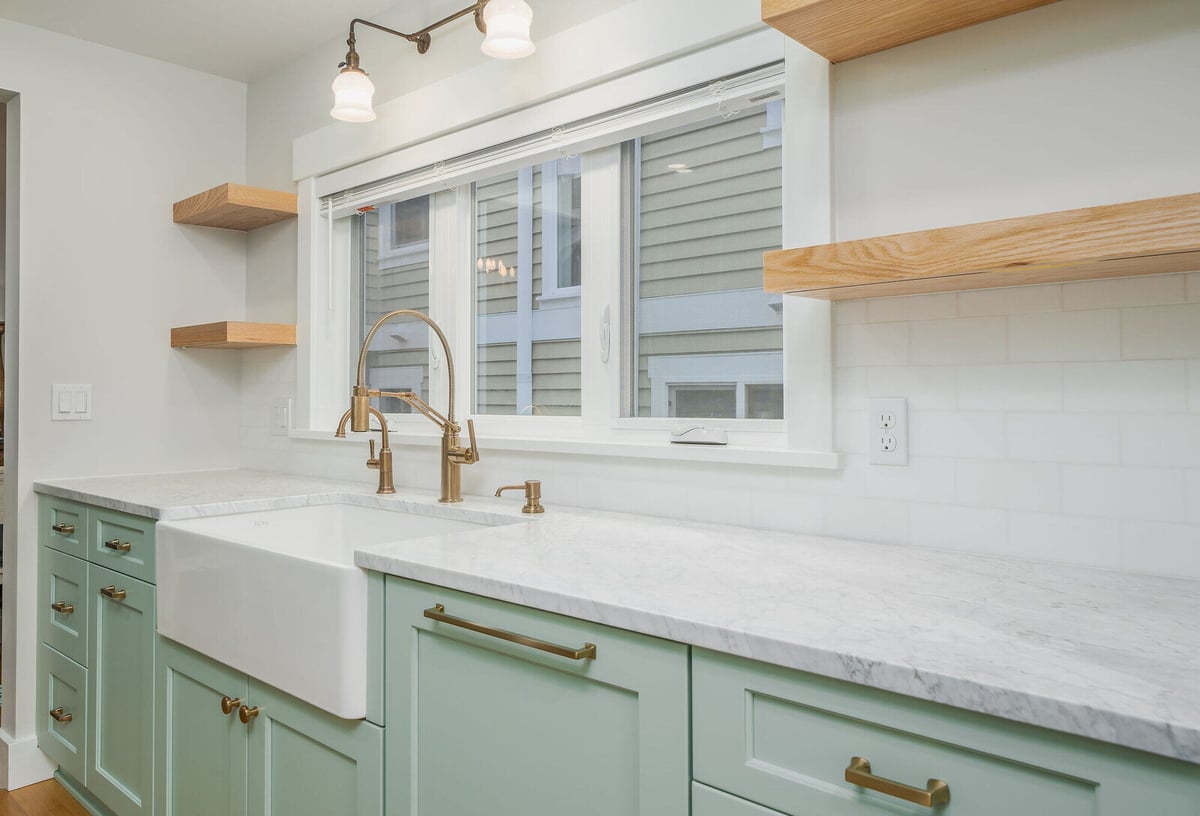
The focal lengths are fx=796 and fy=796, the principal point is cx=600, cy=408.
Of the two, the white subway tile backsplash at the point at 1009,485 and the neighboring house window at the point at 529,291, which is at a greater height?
the neighboring house window at the point at 529,291

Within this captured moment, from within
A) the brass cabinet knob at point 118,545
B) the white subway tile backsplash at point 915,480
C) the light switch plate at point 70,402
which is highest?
the light switch plate at point 70,402

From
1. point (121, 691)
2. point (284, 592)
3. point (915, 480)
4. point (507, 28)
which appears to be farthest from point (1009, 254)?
point (121, 691)

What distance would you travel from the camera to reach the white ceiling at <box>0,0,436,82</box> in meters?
2.48

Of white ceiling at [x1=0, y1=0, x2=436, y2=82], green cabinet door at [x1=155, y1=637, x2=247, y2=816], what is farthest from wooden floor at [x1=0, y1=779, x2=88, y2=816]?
white ceiling at [x1=0, y1=0, x2=436, y2=82]

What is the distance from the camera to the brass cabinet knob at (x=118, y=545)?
2.12 metres

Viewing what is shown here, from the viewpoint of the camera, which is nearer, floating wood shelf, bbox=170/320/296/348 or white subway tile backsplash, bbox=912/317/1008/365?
white subway tile backsplash, bbox=912/317/1008/365

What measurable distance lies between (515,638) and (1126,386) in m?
1.01

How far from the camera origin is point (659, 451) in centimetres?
180

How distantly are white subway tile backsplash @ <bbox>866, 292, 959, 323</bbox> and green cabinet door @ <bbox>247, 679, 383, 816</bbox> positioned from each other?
1175 mm

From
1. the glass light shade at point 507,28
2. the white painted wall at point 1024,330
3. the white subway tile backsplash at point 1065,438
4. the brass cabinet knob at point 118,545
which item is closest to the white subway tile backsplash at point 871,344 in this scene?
the white painted wall at point 1024,330

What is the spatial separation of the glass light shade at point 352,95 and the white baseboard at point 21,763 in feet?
7.33

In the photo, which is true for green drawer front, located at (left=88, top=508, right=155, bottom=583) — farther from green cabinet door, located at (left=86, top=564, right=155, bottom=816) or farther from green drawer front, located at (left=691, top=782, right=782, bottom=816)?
green drawer front, located at (left=691, top=782, right=782, bottom=816)

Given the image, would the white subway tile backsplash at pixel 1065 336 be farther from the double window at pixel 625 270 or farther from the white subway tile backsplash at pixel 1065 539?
the double window at pixel 625 270

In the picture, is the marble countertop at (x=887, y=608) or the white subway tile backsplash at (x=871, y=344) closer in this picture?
the marble countertop at (x=887, y=608)
